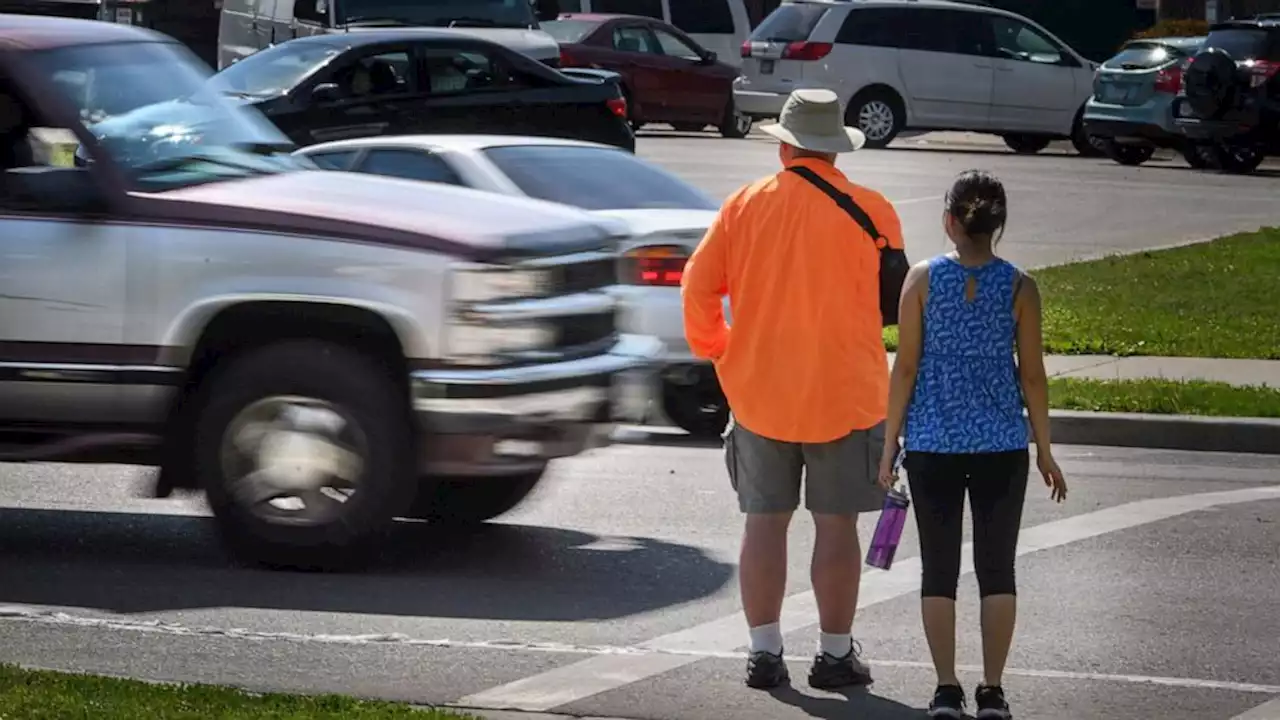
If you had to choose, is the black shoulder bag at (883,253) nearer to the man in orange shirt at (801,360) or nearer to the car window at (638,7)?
the man in orange shirt at (801,360)

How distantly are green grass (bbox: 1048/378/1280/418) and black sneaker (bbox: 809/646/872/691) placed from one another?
5615mm

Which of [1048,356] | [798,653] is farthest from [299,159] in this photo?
[1048,356]

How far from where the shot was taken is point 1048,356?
46.4 feet

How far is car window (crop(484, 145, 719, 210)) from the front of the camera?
1148 centimetres

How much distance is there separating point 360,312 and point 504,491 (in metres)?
1.43

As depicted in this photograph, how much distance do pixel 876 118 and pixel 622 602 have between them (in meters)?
23.6

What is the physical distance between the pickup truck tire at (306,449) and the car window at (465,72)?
11.6 meters

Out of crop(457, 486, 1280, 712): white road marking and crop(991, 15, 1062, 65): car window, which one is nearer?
crop(457, 486, 1280, 712): white road marking

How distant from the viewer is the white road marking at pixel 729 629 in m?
6.64

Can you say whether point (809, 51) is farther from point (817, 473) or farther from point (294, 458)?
point (817, 473)

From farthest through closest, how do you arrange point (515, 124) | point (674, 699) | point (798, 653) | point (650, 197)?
point (515, 124) < point (650, 197) < point (798, 653) < point (674, 699)

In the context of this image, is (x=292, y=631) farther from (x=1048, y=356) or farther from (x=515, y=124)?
(x=515, y=124)

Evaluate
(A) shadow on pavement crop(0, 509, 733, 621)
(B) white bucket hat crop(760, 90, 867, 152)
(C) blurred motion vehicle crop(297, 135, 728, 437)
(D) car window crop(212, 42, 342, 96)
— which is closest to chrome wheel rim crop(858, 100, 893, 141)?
(D) car window crop(212, 42, 342, 96)

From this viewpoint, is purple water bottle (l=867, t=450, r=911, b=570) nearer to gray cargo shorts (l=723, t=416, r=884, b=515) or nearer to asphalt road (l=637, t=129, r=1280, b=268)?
gray cargo shorts (l=723, t=416, r=884, b=515)
